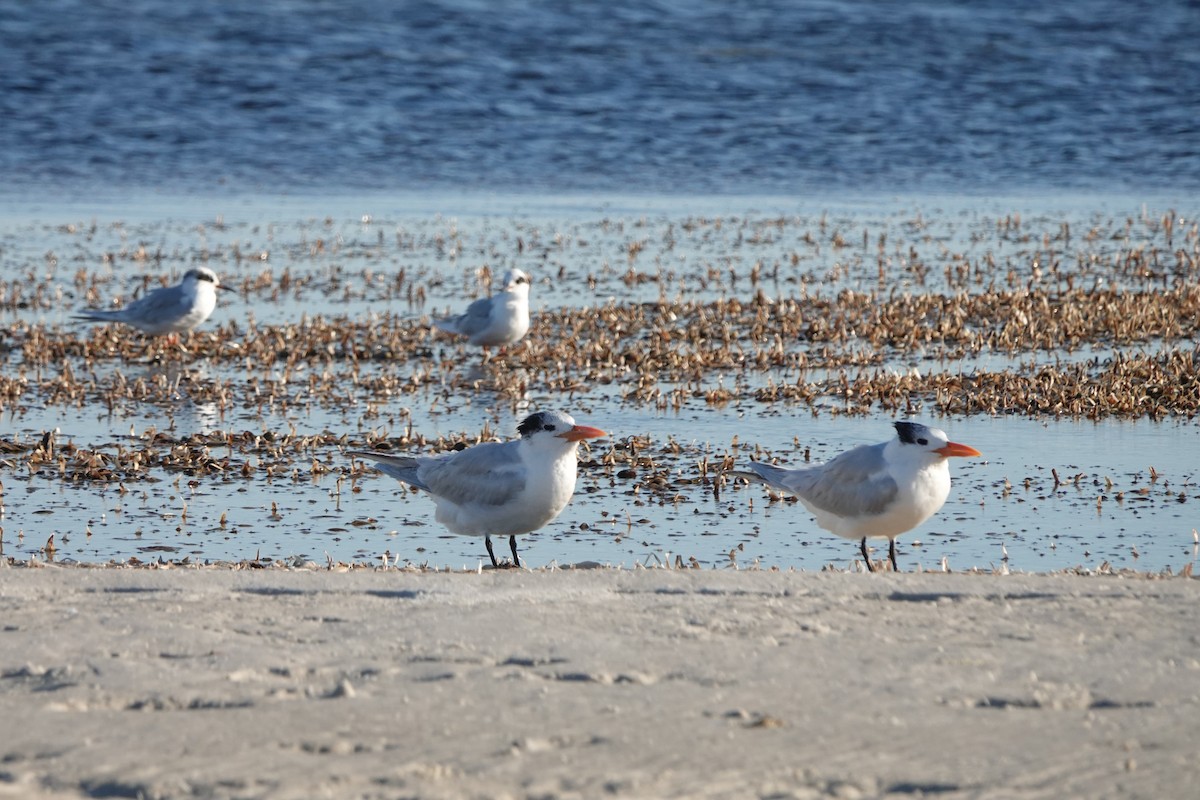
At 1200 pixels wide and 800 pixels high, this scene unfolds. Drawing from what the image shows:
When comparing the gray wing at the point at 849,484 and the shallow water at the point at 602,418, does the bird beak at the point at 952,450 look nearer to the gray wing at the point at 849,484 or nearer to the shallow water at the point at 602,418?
the gray wing at the point at 849,484

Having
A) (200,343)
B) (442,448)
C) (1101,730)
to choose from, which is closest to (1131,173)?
(200,343)

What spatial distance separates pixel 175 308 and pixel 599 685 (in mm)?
10330

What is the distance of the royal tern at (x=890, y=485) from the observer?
27.0 feet

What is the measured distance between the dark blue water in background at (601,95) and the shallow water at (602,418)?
682 cm

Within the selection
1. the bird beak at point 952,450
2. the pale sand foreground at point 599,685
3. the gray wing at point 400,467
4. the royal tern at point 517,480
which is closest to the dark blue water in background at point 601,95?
the gray wing at point 400,467

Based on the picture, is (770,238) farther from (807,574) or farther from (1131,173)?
(807,574)

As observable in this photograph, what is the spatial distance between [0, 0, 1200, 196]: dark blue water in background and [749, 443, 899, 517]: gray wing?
18.5 metres

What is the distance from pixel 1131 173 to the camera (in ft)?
90.4

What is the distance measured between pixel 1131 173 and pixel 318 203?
13.2m

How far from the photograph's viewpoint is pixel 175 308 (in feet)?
49.3

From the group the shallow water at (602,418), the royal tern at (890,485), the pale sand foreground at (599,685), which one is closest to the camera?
the pale sand foreground at (599,685)

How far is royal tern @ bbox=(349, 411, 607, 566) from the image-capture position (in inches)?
337

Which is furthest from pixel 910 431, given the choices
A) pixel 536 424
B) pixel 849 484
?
pixel 536 424

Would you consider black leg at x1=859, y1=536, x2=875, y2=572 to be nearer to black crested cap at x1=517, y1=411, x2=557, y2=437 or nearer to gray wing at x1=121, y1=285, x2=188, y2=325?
black crested cap at x1=517, y1=411, x2=557, y2=437
